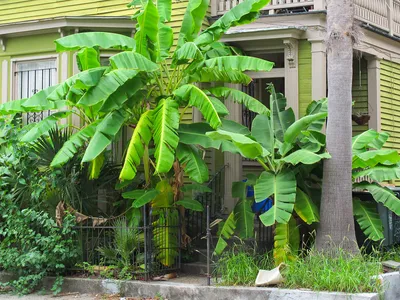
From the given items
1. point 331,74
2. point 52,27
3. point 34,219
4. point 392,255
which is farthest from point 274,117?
point 52,27

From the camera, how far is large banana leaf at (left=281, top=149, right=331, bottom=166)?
10.5 meters

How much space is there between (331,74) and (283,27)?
2957 mm

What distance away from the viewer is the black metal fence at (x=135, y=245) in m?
11.7

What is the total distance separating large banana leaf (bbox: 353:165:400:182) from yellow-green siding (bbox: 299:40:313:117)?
2.85m

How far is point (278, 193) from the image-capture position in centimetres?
1062

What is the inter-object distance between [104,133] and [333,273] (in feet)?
15.1

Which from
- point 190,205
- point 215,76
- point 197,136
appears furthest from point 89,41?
point 190,205

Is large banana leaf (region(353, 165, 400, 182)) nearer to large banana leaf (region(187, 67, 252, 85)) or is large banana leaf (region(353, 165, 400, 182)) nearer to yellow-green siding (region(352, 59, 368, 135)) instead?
large banana leaf (region(187, 67, 252, 85))

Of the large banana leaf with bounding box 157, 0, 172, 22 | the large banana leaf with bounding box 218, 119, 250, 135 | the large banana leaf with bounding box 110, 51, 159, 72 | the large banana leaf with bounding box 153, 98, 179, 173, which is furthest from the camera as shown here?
the large banana leaf with bounding box 157, 0, 172, 22

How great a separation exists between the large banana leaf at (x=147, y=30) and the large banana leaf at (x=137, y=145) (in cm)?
119

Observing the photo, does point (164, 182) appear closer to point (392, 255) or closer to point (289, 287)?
point (289, 287)

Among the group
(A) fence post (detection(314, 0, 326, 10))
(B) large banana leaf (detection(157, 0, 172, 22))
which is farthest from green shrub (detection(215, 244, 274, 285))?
(A) fence post (detection(314, 0, 326, 10))

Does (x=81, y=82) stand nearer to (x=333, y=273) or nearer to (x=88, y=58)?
(x=88, y=58)

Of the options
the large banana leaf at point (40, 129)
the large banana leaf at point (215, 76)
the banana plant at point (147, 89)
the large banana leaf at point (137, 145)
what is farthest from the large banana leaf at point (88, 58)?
the large banana leaf at point (215, 76)
